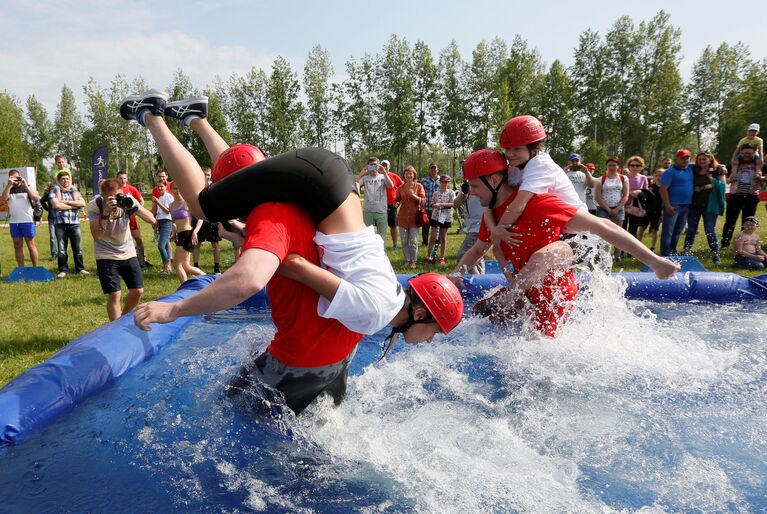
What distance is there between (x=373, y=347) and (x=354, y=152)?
35.5m

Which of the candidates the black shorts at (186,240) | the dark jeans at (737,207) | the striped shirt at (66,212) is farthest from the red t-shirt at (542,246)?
the striped shirt at (66,212)

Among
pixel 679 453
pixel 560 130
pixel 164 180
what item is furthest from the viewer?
pixel 560 130

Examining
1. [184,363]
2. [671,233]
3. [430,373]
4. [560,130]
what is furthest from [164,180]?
[560,130]

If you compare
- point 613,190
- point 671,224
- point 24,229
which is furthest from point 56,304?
point 671,224

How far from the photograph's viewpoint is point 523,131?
13.4 ft

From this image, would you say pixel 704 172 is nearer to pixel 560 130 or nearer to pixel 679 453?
pixel 679 453

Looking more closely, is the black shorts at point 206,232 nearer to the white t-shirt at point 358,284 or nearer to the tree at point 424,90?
the white t-shirt at point 358,284

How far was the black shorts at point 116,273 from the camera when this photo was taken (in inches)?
215

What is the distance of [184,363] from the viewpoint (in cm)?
437

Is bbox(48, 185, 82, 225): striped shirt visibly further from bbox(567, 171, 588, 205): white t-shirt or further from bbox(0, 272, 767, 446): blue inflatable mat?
bbox(567, 171, 588, 205): white t-shirt

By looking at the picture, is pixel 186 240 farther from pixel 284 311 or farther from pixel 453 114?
pixel 453 114

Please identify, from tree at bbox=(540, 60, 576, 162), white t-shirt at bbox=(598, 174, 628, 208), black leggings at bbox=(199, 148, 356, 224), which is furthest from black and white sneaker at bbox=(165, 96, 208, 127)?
tree at bbox=(540, 60, 576, 162)

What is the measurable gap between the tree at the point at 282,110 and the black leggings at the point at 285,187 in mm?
31936

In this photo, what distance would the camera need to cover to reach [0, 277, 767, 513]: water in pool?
2520mm
